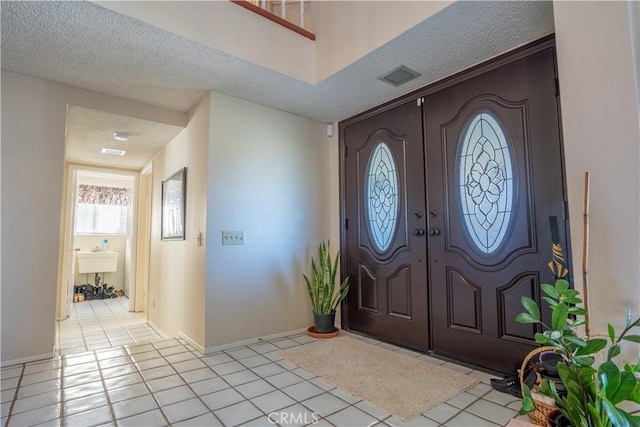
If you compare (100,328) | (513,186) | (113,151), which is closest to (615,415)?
(513,186)

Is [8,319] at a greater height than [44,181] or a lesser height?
lesser

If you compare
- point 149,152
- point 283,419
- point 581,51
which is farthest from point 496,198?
point 149,152

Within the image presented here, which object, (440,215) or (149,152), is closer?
(440,215)

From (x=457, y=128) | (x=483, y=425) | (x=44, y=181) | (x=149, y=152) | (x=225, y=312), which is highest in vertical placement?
(x=149, y=152)

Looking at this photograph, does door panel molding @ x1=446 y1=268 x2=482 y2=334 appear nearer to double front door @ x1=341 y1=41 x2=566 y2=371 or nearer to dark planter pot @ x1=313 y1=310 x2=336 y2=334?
double front door @ x1=341 y1=41 x2=566 y2=371

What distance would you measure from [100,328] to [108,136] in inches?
87.7

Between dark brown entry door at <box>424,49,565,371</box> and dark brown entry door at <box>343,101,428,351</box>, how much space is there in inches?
5.2

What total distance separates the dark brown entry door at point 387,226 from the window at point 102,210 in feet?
17.2

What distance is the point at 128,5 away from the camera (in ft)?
6.05

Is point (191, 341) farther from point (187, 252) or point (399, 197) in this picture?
point (399, 197)

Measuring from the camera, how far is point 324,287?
120 inches

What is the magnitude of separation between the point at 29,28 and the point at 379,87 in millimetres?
2366

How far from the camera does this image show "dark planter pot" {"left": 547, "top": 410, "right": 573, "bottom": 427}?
4.00 ft

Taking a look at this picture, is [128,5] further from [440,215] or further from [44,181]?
[440,215]
